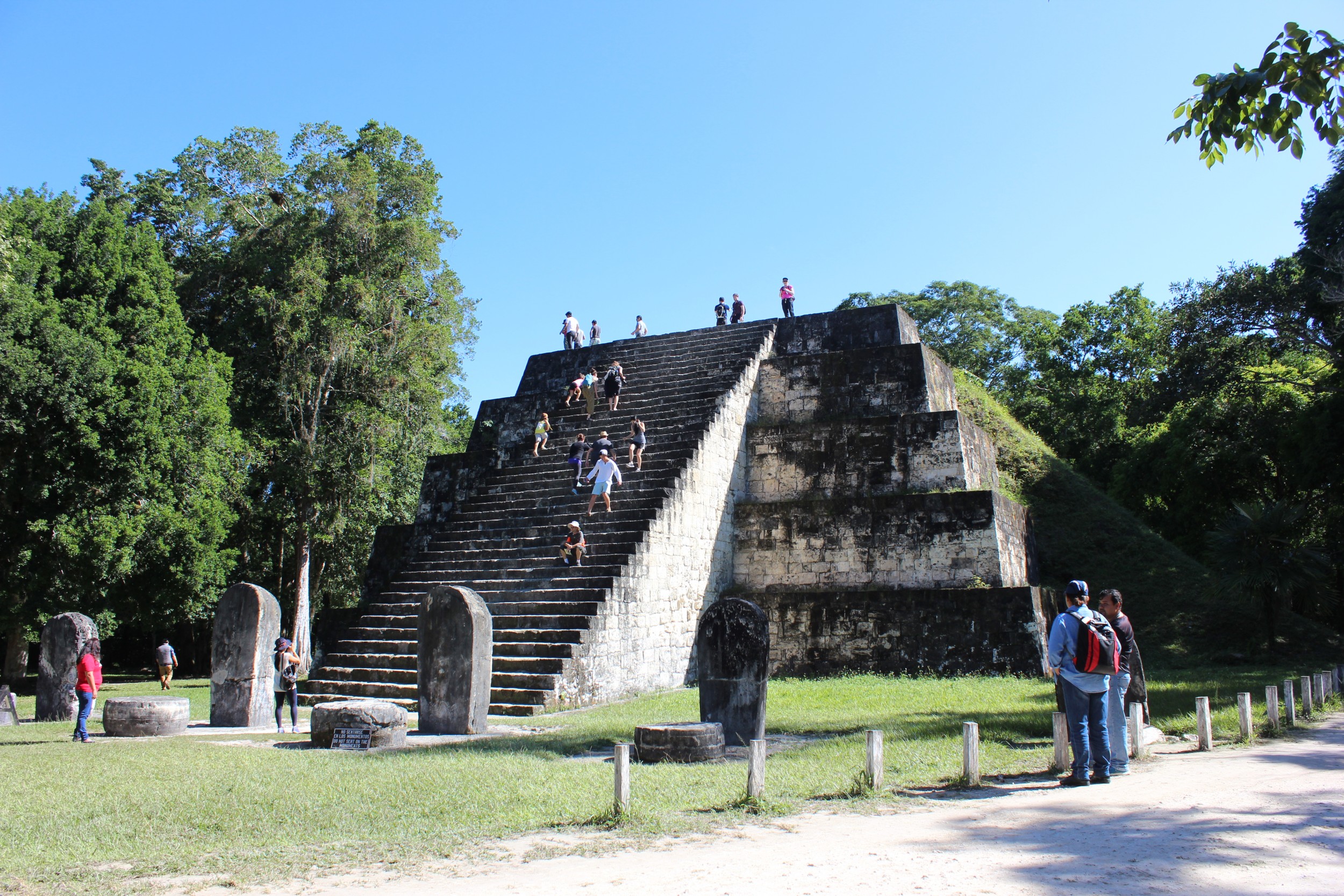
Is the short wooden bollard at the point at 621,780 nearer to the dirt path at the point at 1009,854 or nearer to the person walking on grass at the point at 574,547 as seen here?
the dirt path at the point at 1009,854

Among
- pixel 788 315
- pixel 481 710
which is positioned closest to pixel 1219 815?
pixel 481 710

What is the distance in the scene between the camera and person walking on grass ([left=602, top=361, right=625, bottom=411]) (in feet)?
55.5

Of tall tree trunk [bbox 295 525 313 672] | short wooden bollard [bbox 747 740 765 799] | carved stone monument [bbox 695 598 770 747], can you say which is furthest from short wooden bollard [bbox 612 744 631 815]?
tall tree trunk [bbox 295 525 313 672]

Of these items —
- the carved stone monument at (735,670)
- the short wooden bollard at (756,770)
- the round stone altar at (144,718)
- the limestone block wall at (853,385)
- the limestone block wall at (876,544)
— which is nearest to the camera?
the short wooden bollard at (756,770)

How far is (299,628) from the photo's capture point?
21984mm

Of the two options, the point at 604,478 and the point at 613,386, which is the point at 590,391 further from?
the point at 604,478

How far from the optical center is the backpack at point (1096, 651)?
252 inches

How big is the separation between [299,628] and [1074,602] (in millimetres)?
19618

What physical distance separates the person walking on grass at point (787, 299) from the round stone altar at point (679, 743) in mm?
12853

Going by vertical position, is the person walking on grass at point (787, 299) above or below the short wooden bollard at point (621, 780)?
above

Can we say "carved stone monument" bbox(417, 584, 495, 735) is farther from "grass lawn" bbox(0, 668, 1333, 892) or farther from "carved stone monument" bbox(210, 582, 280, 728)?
"carved stone monument" bbox(210, 582, 280, 728)

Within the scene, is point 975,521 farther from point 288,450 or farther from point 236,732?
point 288,450

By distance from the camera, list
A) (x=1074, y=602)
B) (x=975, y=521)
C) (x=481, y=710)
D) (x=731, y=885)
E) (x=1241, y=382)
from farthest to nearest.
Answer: (x=1241, y=382) → (x=975, y=521) → (x=481, y=710) → (x=1074, y=602) → (x=731, y=885)

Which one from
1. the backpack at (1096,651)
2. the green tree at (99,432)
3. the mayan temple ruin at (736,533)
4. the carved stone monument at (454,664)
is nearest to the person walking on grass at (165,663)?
the green tree at (99,432)
